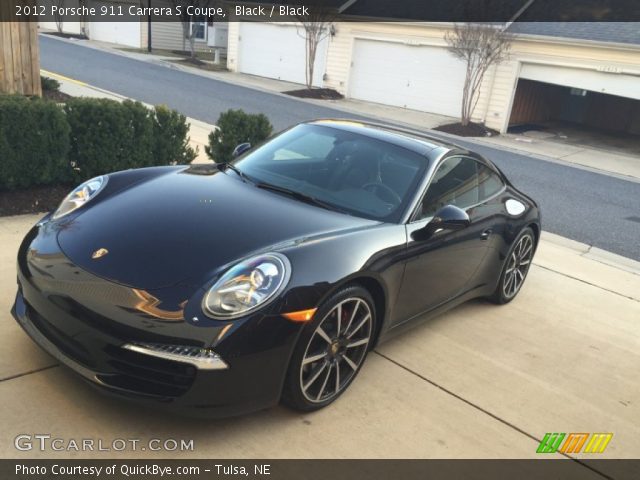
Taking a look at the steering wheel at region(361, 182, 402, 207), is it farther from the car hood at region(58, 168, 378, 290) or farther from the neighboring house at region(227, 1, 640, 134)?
the neighboring house at region(227, 1, 640, 134)

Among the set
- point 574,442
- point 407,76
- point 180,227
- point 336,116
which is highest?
point 180,227

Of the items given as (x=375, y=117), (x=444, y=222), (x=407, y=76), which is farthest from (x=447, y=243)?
(x=407, y=76)

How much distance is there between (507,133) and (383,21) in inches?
253

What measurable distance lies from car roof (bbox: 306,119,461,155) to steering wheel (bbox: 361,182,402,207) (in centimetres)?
40

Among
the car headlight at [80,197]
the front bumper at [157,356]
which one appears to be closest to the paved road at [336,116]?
the front bumper at [157,356]

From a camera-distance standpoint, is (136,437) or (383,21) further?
(383,21)

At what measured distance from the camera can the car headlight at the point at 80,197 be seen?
11.5 feet

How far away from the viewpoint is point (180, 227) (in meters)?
3.16

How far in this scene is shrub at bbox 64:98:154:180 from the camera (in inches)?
232

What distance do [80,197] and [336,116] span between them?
14.7 metres

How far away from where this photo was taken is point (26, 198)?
5.65 meters

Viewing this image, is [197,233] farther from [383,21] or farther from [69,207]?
[383,21]

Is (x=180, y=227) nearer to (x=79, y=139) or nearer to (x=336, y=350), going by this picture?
(x=336, y=350)
